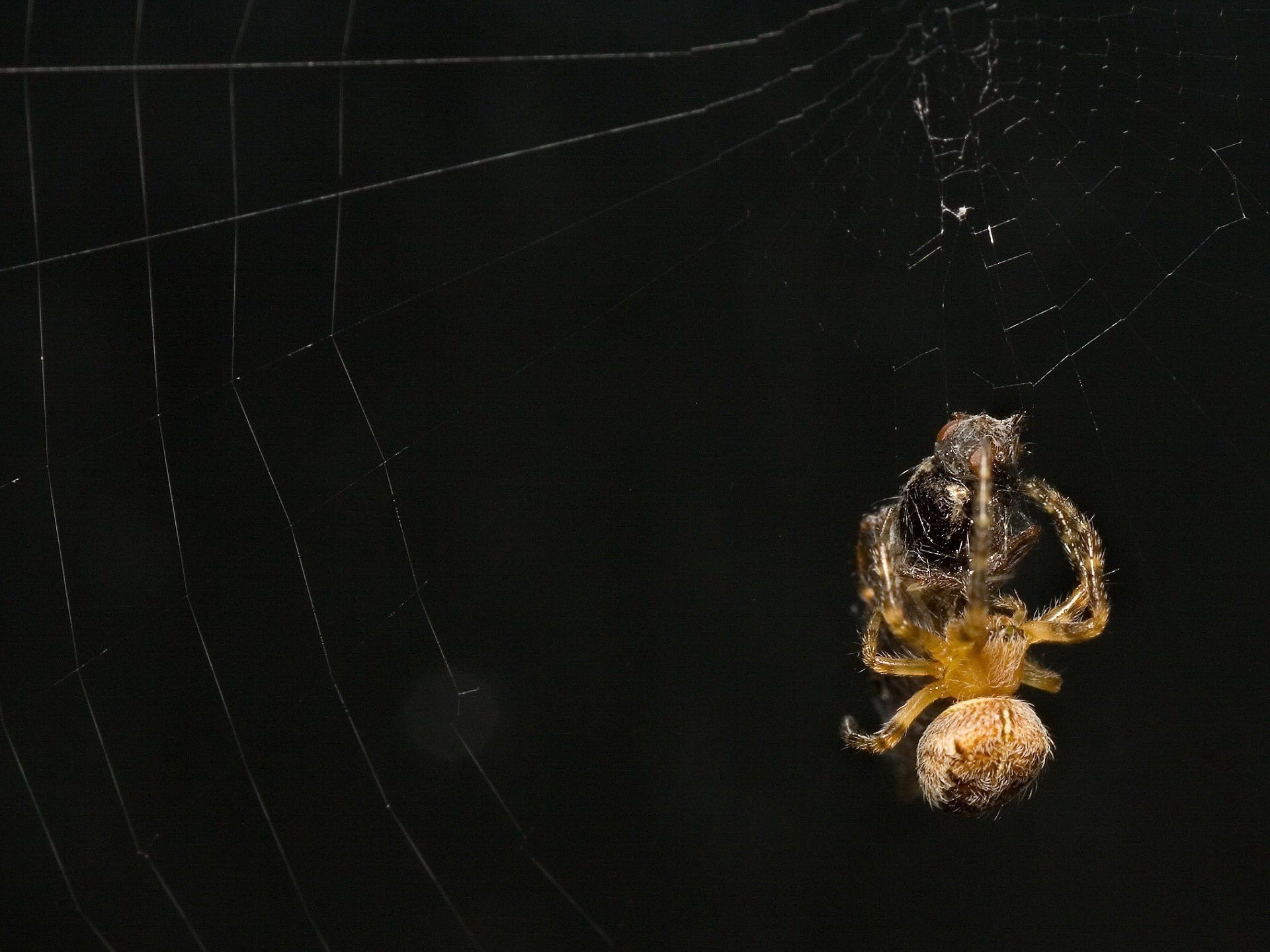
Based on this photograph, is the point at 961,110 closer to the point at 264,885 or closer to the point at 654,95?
the point at 654,95

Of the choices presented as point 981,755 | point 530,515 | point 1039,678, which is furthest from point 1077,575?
point 530,515

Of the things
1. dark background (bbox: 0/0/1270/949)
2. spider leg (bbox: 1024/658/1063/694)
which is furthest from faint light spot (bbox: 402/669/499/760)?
spider leg (bbox: 1024/658/1063/694)

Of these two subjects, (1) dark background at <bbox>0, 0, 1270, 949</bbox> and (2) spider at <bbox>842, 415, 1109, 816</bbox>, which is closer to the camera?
(2) spider at <bbox>842, 415, 1109, 816</bbox>

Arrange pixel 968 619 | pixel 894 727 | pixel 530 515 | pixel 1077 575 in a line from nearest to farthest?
pixel 968 619 → pixel 1077 575 → pixel 894 727 → pixel 530 515

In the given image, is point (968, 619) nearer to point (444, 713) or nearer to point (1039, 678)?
point (1039, 678)

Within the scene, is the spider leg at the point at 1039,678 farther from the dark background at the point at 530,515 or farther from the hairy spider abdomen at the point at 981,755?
the dark background at the point at 530,515

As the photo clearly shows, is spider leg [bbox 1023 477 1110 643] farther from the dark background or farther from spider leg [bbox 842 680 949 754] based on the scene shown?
the dark background

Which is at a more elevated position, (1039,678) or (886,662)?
(886,662)

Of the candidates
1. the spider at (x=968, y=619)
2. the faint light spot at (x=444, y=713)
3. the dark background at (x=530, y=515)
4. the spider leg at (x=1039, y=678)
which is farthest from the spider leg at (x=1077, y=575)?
the faint light spot at (x=444, y=713)
